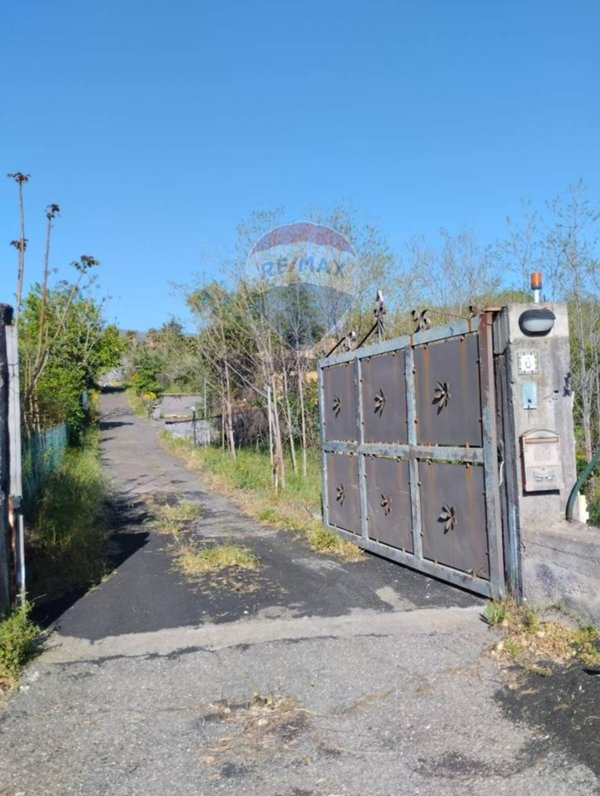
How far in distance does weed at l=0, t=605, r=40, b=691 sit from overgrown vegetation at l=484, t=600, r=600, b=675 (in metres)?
3.17

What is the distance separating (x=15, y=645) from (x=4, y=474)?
1.22 meters

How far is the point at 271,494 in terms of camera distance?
37.3 feet

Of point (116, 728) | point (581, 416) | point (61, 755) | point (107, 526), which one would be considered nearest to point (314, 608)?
point (116, 728)

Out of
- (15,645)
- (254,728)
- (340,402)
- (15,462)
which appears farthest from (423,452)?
(15,645)

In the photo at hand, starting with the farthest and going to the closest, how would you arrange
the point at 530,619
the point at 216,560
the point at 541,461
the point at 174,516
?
1. the point at 174,516
2. the point at 216,560
3. the point at 541,461
4. the point at 530,619

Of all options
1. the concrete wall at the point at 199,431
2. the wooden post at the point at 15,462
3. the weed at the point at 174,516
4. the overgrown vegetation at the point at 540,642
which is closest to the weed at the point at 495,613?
the overgrown vegetation at the point at 540,642

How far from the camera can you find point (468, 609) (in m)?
5.35

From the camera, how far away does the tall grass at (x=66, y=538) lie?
6633 millimetres

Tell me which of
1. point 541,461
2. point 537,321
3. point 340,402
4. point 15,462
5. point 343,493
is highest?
point 537,321

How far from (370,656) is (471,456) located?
1.82 meters

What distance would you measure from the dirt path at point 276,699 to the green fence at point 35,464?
2481 mm

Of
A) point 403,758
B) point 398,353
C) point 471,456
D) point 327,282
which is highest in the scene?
point 327,282

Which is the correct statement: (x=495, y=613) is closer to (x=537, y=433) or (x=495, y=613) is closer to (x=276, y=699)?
(x=537, y=433)

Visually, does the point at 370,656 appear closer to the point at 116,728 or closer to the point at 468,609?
the point at 468,609
